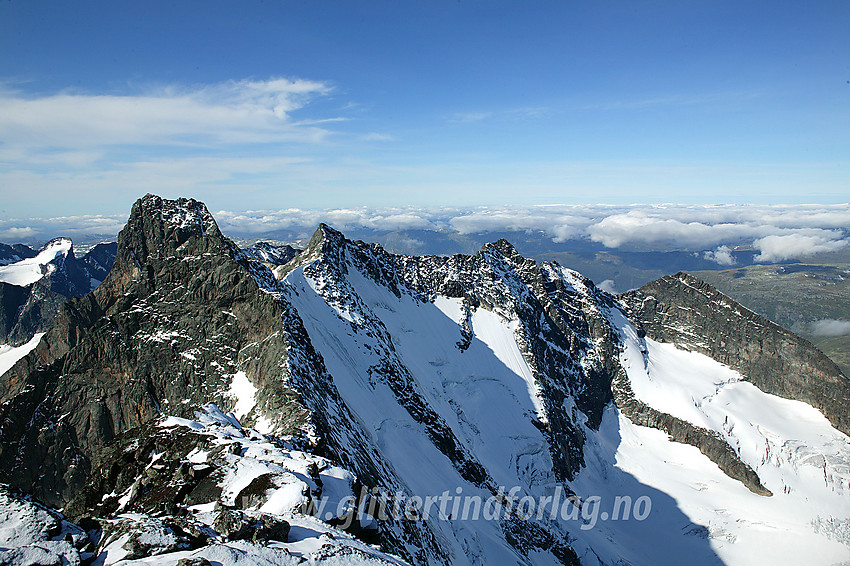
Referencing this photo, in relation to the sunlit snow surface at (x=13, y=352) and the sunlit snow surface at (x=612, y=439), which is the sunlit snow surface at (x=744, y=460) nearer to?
the sunlit snow surface at (x=612, y=439)

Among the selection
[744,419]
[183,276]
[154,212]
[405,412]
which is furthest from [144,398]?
[744,419]

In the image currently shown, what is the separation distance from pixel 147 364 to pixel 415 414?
50.2 meters

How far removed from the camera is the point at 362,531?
2539 cm

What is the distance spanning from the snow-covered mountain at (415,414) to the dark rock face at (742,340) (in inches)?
29.9

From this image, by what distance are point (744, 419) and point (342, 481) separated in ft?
546

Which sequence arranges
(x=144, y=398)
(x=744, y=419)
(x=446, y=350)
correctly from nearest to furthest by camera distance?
(x=144, y=398)
(x=446, y=350)
(x=744, y=419)

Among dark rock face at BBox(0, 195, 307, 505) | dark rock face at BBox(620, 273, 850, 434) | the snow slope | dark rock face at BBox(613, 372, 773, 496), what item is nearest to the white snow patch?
dark rock face at BBox(0, 195, 307, 505)

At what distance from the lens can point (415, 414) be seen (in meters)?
87.2

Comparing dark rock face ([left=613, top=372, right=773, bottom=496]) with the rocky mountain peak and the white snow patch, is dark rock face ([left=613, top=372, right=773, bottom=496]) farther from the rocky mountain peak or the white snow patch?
the rocky mountain peak

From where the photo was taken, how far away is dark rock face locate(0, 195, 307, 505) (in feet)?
200

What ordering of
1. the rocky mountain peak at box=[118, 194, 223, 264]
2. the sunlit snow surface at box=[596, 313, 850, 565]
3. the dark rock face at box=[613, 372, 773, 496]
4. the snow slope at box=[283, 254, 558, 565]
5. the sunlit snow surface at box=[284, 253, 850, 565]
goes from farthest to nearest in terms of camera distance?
the dark rock face at box=[613, 372, 773, 496]
the sunlit snow surface at box=[596, 313, 850, 565]
the sunlit snow surface at box=[284, 253, 850, 565]
the rocky mountain peak at box=[118, 194, 223, 264]
the snow slope at box=[283, 254, 558, 565]

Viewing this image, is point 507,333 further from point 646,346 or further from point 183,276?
point 183,276

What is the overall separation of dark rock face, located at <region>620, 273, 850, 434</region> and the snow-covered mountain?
2.49 ft

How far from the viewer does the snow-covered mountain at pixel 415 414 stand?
2775 cm
